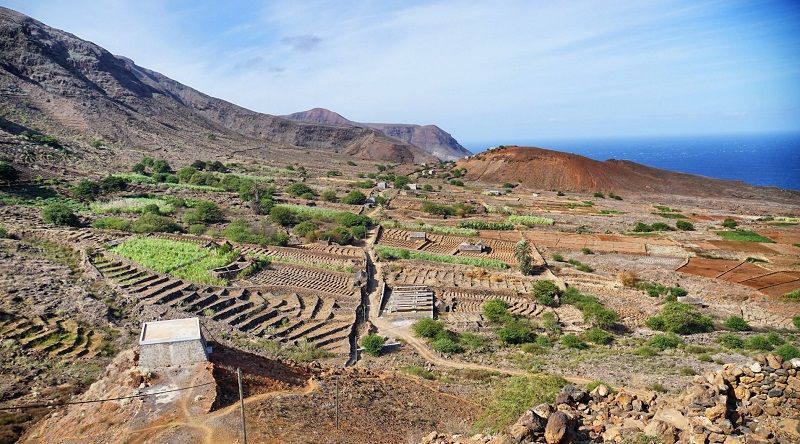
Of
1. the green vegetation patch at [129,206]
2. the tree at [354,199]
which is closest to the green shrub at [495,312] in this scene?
the green vegetation patch at [129,206]

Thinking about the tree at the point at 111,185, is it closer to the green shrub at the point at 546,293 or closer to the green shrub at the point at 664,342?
the green shrub at the point at 546,293

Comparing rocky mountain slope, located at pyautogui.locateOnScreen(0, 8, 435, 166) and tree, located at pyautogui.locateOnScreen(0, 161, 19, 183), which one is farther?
rocky mountain slope, located at pyautogui.locateOnScreen(0, 8, 435, 166)

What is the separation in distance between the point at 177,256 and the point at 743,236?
132 feet

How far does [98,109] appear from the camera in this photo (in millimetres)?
69938

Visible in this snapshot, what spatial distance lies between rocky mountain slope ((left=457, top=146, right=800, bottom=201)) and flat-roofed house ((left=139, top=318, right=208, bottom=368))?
192 feet

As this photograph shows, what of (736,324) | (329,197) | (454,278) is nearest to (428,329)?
(454,278)

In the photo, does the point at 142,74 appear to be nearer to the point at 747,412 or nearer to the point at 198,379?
the point at 198,379

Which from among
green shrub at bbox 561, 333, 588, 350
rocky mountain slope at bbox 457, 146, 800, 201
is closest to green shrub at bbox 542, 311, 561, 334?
green shrub at bbox 561, 333, 588, 350

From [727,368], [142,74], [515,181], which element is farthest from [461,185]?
[142,74]

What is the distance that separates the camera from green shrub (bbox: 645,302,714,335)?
19.0 m

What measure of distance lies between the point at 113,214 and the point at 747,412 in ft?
114

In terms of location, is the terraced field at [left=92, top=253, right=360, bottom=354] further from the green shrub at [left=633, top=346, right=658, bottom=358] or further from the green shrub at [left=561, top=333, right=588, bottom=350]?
the green shrub at [left=633, top=346, right=658, bottom=358]

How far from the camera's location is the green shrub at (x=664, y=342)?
1694 cm

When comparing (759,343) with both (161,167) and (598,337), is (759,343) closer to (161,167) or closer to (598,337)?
(598,337)
